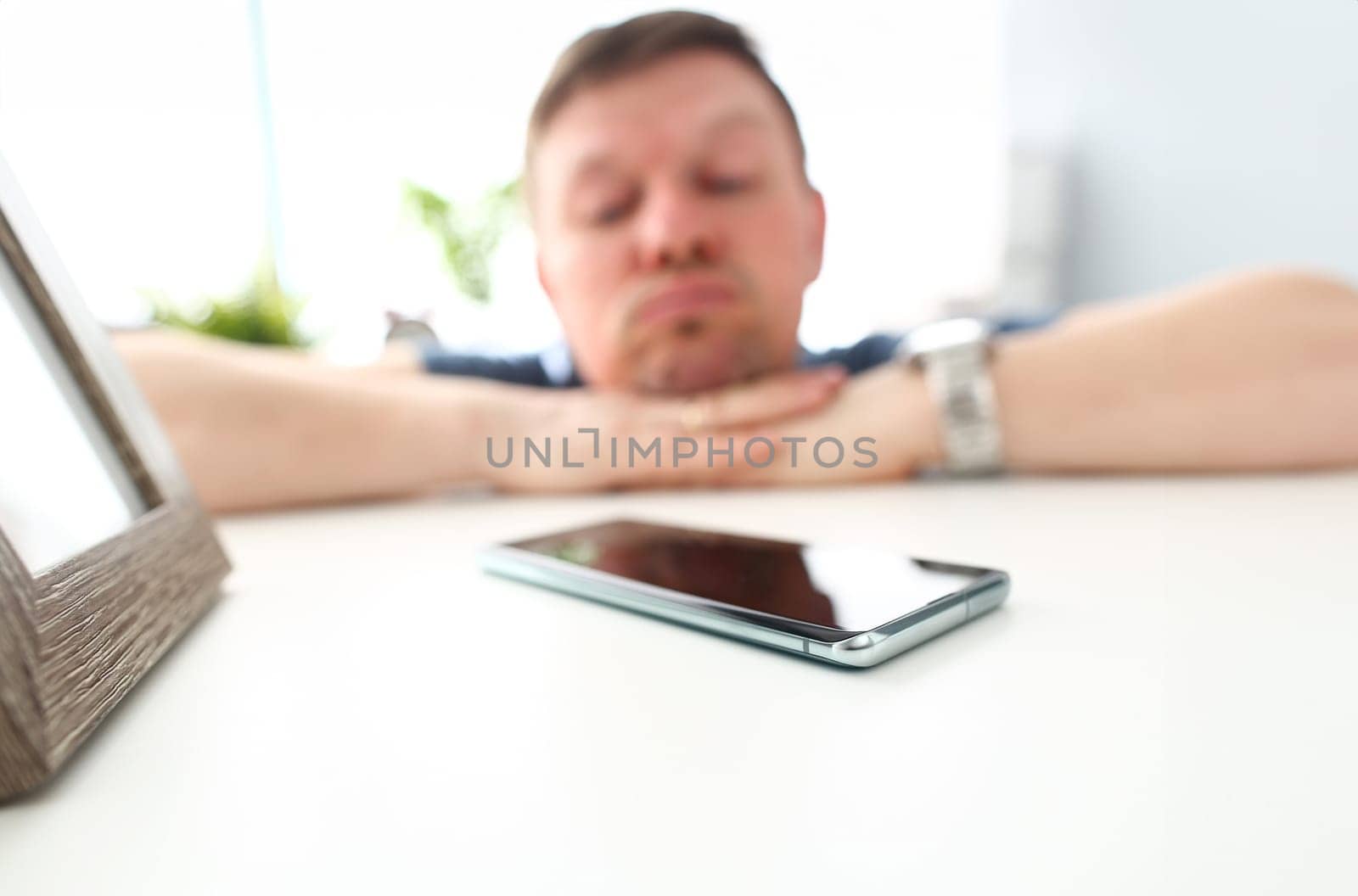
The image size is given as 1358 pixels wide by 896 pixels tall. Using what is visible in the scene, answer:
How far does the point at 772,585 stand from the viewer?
10.5 inches

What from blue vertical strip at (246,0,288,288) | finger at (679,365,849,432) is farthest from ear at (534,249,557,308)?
blue vertical strip at (246,0,288,288)

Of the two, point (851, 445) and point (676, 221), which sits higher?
point (676, 221)

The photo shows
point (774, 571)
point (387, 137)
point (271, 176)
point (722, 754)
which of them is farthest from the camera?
point (271, 176)

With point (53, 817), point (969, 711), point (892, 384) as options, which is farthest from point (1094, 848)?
point (892, 384)

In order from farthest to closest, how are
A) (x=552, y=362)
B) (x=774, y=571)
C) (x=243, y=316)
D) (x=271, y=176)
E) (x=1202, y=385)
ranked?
1. (x=271, y=176)
2. (x=243, y=316)
3. (x=552, y=362)
4. (x=1202, y=385)
5. (x=774, y=571)

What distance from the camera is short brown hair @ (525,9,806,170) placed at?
58 centimetres

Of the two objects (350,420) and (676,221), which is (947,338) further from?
(350,420)

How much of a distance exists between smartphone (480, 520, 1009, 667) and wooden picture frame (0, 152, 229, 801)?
11 cm

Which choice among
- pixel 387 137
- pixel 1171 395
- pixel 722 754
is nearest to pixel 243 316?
pixel 387 137

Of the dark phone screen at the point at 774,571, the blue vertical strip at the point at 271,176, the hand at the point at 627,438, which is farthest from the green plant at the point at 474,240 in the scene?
the blue vertical strip at the point at 271,176

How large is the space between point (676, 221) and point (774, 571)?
1.14ft

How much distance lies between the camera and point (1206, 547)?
343mm

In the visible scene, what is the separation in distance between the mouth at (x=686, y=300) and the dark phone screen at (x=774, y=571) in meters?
0.26

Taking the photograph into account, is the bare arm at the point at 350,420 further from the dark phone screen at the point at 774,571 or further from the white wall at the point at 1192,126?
the white wall at the point at 1192,126
